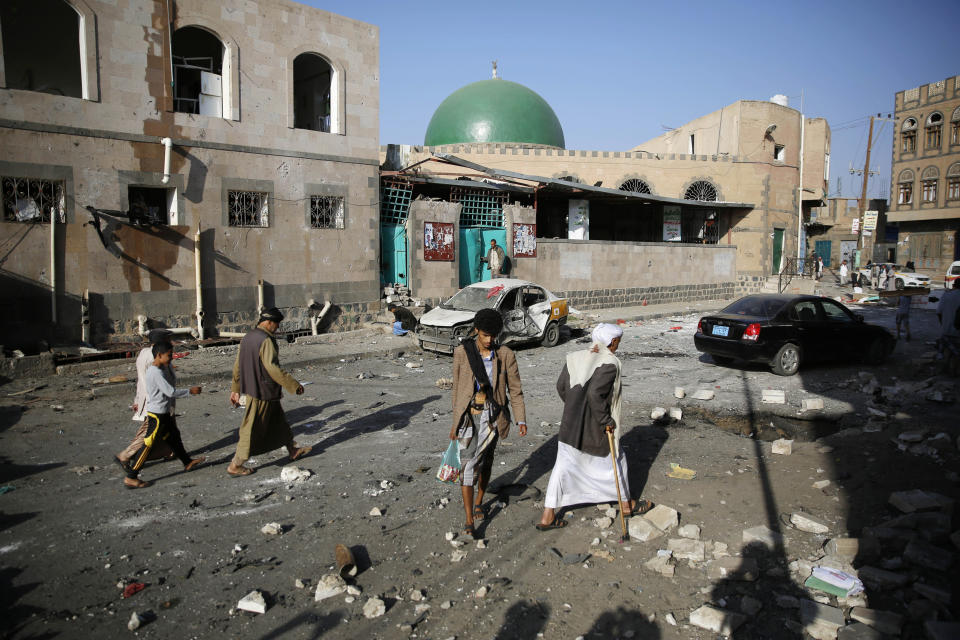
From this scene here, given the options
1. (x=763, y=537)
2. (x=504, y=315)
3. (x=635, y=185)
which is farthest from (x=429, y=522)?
(x=635, y=185)

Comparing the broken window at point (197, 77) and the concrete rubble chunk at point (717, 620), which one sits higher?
the broken window at point (197, 77)

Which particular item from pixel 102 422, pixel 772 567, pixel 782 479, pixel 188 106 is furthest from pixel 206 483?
pixel 188 106

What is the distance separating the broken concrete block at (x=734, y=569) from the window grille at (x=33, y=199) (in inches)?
456

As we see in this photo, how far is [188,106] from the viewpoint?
13375 mm

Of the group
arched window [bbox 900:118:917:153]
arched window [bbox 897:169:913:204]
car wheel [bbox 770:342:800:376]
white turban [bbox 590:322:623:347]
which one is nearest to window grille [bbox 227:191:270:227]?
car wheel [bbox 770:342:800:376]

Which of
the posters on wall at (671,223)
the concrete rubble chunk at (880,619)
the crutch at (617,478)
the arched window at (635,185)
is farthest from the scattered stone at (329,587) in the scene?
the arched window at (635,185)

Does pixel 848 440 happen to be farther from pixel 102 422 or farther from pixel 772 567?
pixel 102 422

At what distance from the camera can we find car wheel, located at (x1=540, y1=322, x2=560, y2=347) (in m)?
13.1

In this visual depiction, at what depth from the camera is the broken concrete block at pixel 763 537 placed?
4215 mm

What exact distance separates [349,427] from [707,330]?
621 centimetres

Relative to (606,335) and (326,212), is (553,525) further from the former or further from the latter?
(326,212)

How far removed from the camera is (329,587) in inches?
144

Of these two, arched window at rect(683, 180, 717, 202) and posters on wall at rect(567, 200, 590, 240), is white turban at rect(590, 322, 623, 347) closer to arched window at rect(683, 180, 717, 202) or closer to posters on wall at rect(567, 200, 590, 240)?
posters on wall at rect(567, 200, 590, 240)

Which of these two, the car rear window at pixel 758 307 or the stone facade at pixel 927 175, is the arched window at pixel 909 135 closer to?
the stone facade at pixel 927 175
